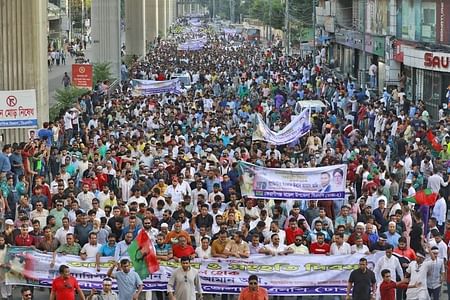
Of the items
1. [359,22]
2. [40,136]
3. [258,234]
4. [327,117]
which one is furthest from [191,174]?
[359,22]

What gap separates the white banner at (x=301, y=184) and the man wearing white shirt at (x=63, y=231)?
3.19 m

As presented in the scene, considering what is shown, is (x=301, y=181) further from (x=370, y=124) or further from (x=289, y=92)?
(x=289, y=92)

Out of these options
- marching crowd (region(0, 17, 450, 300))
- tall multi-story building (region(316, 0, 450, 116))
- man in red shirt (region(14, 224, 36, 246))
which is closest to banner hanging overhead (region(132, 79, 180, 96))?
marching crowd (region(0, 17, 450, 300))

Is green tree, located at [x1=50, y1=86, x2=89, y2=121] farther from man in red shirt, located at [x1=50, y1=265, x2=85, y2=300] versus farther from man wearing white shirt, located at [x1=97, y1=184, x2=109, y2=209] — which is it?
man in red shirt, located at [x1=50, y1=265, x2=85, y2=300]

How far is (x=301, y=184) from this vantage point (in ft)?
57.6

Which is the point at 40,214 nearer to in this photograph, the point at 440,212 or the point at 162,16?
the point at 440,212

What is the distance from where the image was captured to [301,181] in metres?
17.6

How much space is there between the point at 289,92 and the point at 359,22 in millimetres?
19222

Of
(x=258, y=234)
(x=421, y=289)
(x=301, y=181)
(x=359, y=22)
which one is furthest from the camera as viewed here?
(x=359, y=22)

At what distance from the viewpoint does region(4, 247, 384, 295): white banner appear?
48.3 feet

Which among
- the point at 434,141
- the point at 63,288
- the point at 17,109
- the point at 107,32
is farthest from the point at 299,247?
the point at 107,32

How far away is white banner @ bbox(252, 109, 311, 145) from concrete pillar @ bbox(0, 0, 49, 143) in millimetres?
5864

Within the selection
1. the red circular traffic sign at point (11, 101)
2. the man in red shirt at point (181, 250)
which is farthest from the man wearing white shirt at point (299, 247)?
the red circular traffic sign at point (11, 101)

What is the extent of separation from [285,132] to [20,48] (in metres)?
6.88
